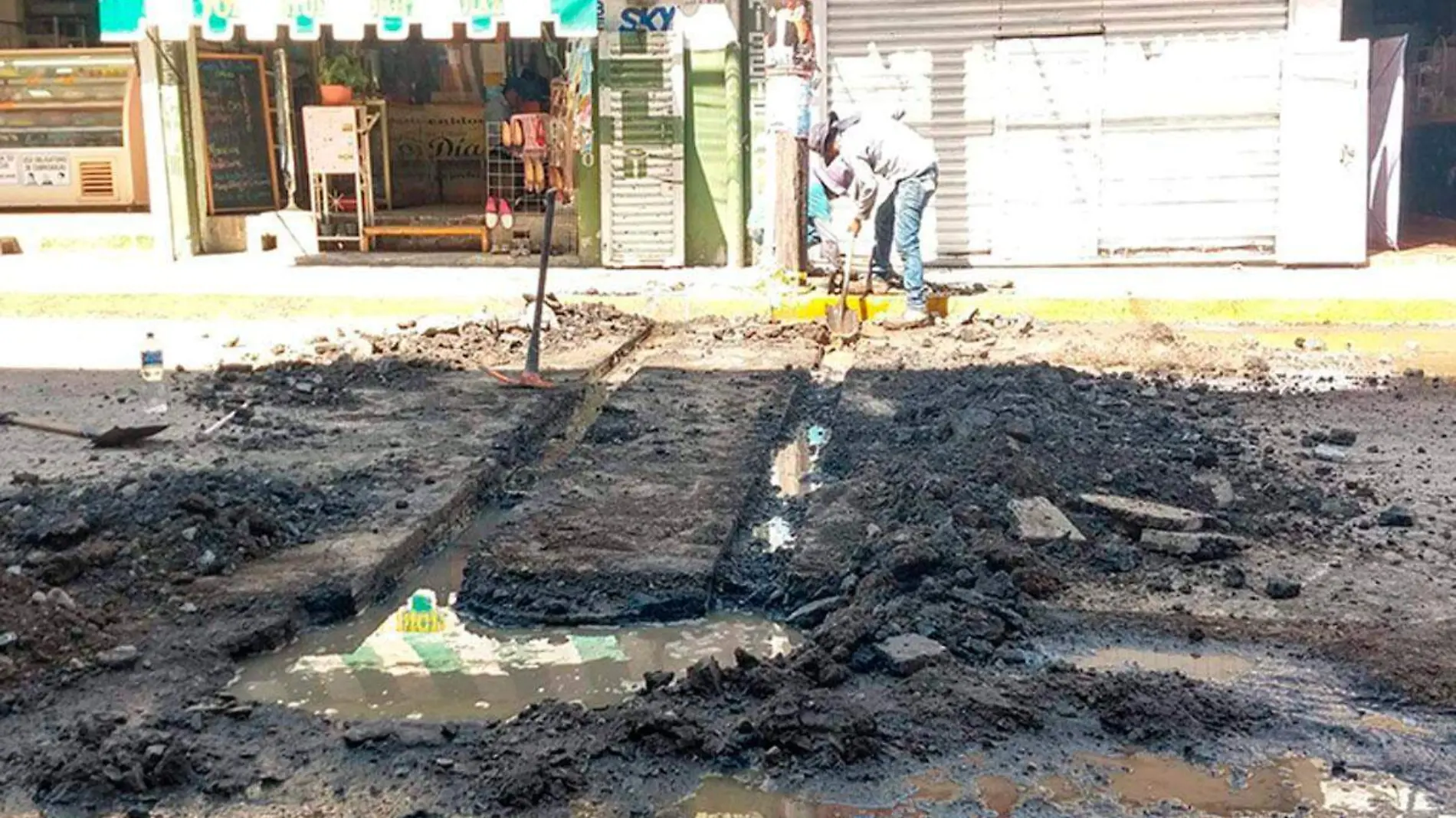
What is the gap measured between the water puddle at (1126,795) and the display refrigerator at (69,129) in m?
14.4

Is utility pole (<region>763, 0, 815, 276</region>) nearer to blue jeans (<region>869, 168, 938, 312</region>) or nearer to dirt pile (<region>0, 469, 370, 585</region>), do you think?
blue jeans (<region>869, 168, 938, 312</region>)

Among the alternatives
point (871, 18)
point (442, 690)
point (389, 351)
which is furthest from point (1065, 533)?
point (871, 18)

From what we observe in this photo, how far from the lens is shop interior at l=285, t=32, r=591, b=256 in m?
14.5

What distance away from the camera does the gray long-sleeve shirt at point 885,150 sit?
1060 cm

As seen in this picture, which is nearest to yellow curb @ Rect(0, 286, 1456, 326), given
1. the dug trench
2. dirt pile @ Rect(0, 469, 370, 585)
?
the dug trench

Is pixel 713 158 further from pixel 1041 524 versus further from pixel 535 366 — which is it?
pixel 1041 524

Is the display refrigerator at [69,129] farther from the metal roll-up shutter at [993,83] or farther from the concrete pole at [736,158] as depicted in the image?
the metal roll-up shutter at [993,83]

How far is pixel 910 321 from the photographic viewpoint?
10.7m

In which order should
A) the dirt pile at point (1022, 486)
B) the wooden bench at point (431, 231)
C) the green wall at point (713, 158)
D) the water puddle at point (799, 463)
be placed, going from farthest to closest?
the wooden bench at point (431, 231), the green wall at point (713, 158), the water puddle at point (799, 463), the dirt pile at point (1022, 486)

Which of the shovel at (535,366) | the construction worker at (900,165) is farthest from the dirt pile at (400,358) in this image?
the construction worker at (900,165)

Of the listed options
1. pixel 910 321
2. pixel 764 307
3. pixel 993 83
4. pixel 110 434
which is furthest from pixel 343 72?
pixel 110 434

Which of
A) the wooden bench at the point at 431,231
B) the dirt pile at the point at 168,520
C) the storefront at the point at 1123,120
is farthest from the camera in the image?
the wooden bench at the point at 431,231

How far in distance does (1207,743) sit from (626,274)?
9.97 metres

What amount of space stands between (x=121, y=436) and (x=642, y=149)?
7.23 m
